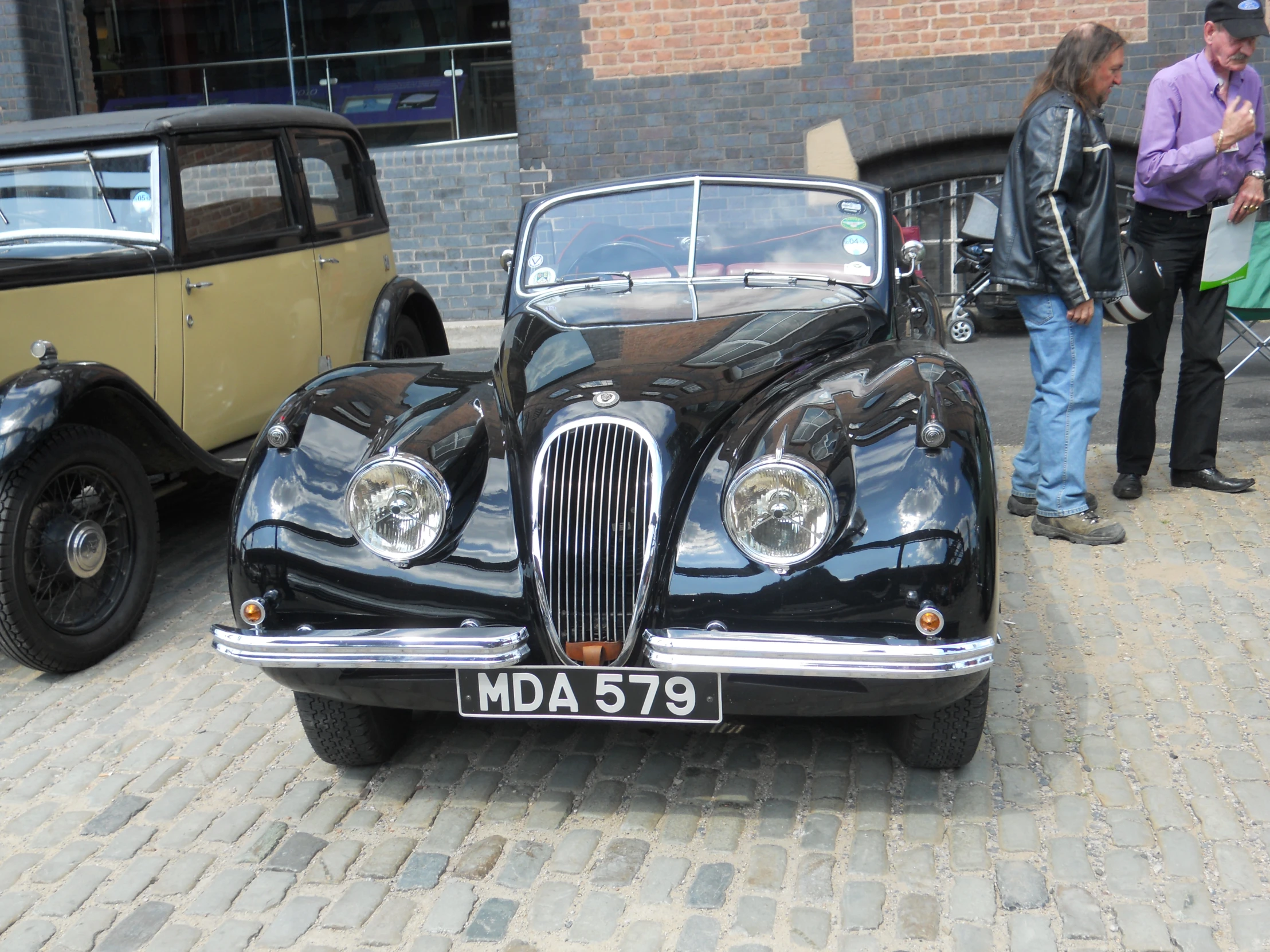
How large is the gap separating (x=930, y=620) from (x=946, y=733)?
1.84 feet

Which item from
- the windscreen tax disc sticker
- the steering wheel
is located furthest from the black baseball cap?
the steering wheel

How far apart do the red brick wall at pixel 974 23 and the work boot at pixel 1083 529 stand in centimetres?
606

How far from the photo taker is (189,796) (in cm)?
334

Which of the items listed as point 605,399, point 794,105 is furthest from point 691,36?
point 605,399

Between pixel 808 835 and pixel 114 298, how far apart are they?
3479mm

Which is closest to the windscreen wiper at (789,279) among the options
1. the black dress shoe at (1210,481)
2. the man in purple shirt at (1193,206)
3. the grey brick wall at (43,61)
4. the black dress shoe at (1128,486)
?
the man in purple shirt at (1193,206)

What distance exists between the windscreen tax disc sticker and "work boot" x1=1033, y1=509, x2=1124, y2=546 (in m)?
1.52

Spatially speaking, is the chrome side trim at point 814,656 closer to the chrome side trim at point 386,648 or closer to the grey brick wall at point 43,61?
the chrome side trim at point 386,648

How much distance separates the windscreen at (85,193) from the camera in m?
5.01

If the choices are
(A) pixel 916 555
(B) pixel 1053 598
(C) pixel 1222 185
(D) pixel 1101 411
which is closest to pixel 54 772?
(A) pixel 916 555

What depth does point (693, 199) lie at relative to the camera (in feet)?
14.2

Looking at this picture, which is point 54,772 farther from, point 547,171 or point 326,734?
point 547,171

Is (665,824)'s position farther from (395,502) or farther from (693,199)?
(693,199)

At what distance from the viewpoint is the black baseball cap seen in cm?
484
